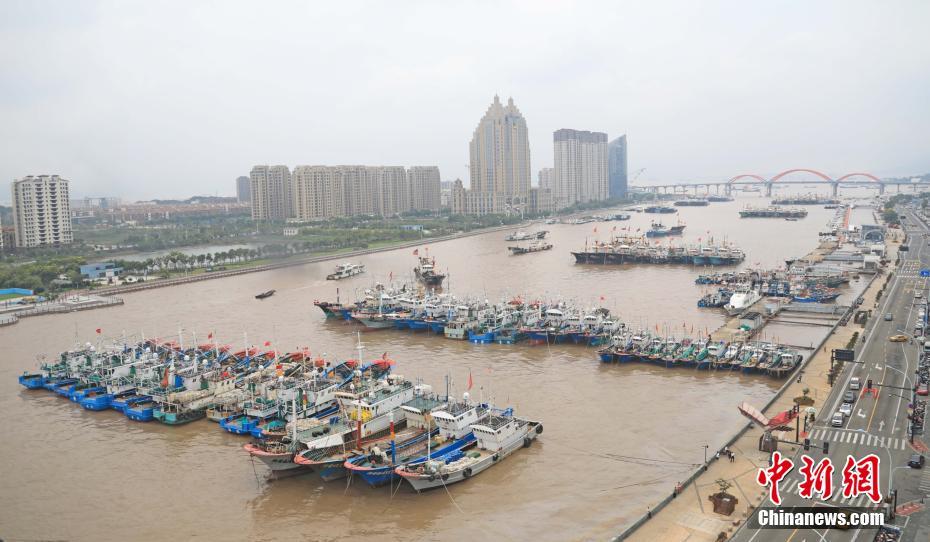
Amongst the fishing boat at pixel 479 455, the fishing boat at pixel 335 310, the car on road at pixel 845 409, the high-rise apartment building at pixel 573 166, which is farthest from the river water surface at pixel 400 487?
the high-rise apartment building at pixel 573 166

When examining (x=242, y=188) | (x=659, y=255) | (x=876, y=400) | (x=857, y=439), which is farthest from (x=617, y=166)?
(x=857, y=439)

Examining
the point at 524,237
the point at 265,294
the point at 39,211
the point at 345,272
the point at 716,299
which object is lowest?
the point at 716,299

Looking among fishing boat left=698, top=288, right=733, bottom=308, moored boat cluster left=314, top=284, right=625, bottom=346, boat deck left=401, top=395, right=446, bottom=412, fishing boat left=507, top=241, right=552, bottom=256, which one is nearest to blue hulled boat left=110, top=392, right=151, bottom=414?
boat deck left=401, top=395, right=446, bottom=412

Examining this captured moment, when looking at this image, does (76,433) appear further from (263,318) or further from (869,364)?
(869,364)

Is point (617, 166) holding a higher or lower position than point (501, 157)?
higher

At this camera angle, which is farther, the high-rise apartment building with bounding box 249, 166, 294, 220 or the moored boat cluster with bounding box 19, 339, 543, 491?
the high-rise apartment building with bounding box 249, 166, 294, 220

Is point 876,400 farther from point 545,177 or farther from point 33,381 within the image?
point 545,177

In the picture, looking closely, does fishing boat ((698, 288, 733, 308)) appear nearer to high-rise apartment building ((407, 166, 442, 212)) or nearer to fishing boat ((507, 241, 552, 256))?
fishing boat ((507, 241, 552, 256))
